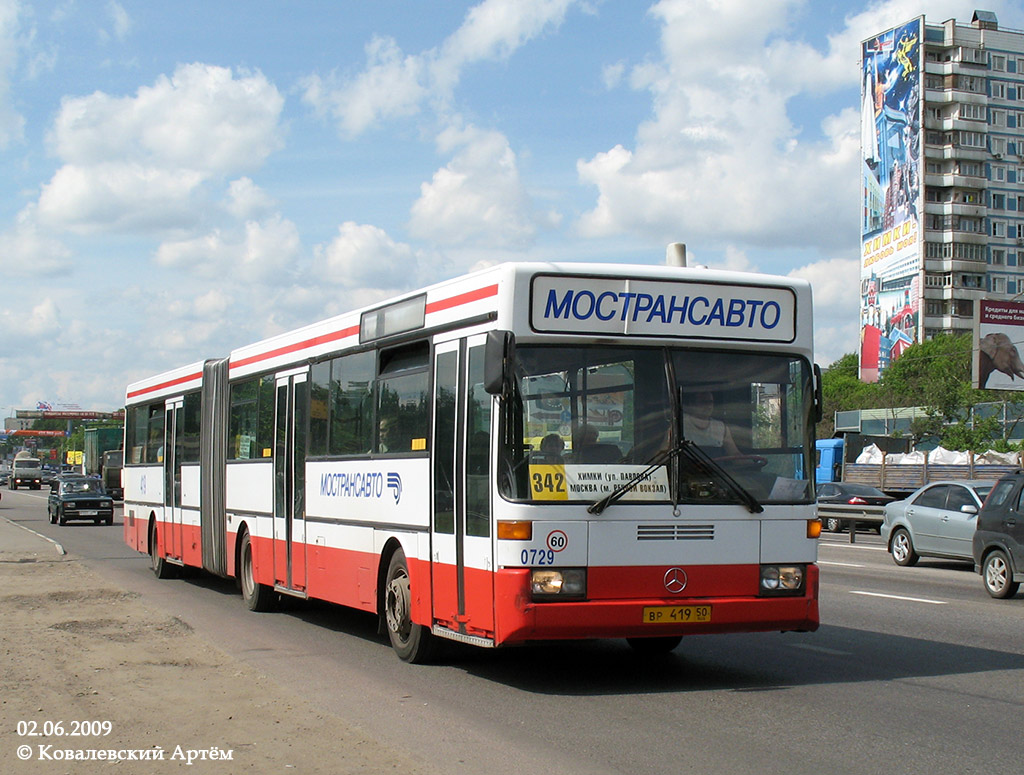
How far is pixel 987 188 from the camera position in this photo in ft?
367

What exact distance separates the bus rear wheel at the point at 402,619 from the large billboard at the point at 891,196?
104 metres

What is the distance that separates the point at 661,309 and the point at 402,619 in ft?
11.9

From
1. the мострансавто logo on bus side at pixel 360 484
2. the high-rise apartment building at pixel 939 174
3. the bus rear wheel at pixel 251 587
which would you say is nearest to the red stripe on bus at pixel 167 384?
the bus rear wheel at pixel 251 587

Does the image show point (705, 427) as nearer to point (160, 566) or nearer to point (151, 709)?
point (151, 709)

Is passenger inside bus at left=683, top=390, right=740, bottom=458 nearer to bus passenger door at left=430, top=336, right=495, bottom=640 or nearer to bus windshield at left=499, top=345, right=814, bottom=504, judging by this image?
bus windshield at left=499, top=345, right=814, bottom=504

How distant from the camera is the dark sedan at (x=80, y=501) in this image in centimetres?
4278

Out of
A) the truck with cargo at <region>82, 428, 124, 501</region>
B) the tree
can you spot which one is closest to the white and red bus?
the truck with cargo at <region>82, 428, 124, 501</region>

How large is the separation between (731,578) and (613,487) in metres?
1.19

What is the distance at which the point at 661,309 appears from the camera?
373 inches

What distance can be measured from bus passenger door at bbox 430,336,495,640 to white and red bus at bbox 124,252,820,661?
0.06ft

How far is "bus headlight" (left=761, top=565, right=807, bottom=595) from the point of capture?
941cm

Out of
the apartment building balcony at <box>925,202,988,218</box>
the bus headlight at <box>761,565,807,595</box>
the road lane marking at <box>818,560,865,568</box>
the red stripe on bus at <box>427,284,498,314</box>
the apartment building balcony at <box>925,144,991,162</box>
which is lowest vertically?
the road lane marking at <box>818,560,865,568</box>

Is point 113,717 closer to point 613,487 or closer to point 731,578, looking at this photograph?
point 613,487

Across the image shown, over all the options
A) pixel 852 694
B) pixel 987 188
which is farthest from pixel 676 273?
pixel 987 188
